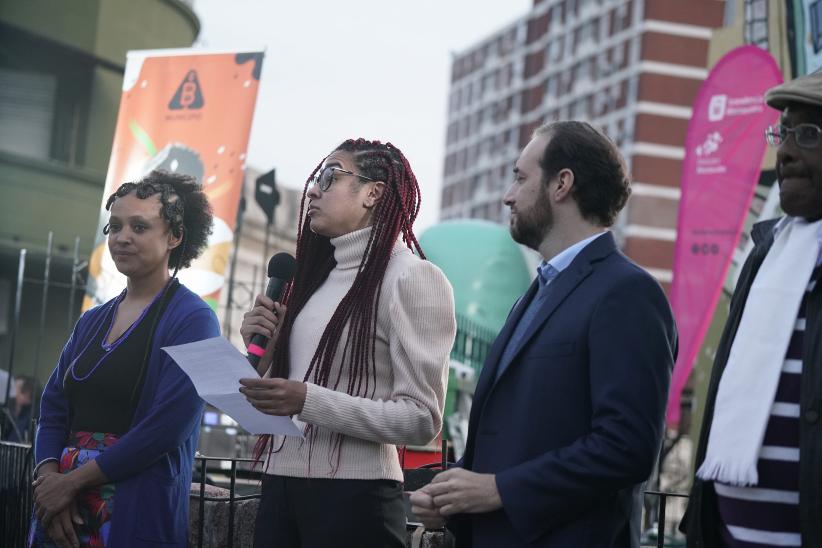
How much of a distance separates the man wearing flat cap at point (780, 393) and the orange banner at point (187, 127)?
5591 mm

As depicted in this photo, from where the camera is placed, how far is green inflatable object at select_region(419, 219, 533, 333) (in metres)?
18.2

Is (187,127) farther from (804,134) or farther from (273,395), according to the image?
(804,134)

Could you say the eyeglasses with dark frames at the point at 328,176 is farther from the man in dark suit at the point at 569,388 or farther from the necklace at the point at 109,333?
the necklace at the point at 109,333

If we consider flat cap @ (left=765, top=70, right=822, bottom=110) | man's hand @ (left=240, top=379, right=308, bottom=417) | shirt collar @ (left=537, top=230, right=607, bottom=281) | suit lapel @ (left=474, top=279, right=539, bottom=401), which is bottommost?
man's hand @ (left=240, top=379, right=308, bottom=417)

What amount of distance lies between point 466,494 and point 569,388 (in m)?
0.36

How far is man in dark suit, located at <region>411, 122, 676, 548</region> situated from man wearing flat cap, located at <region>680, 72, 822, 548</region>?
0.18m

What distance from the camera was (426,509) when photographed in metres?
2.69

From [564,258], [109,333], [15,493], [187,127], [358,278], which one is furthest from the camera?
[187,127]

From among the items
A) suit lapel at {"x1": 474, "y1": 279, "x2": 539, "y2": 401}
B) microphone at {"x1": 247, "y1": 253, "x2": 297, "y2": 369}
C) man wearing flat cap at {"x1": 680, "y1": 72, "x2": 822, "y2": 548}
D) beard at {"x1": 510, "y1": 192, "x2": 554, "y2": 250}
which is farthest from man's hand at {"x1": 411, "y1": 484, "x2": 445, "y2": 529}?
microphone at {"x1": 247, "y1": 253, "x2": 297, "y2": 369}

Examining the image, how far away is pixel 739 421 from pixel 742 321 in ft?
0.82

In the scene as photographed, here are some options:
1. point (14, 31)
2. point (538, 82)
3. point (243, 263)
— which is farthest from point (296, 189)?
point (538, 82)

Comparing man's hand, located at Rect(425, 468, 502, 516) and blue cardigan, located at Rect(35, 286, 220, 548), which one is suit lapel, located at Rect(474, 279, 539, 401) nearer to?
man's hand, located at Rect(425, 468, 502, 516)

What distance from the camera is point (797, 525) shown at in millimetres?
2346

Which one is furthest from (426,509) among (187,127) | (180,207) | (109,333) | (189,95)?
(189,95)
